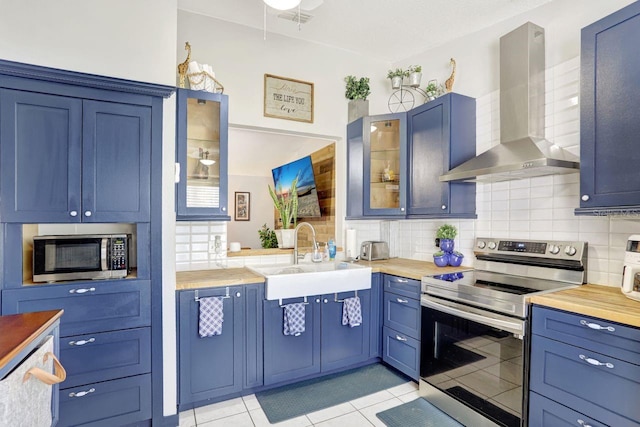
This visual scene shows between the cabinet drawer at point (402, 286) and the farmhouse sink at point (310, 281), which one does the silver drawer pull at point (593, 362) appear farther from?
the farmhouse sink at point (310, 281)

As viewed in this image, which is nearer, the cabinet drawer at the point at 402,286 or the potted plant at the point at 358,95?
the cabinet drawer at the point at 402,286

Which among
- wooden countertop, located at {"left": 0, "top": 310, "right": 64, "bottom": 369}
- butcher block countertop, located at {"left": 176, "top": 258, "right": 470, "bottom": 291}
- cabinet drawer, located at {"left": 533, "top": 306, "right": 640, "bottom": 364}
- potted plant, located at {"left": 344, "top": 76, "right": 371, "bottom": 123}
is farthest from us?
potted plant, located at {"left": 344, "top": 76, "right": 371, "bottom": 123}

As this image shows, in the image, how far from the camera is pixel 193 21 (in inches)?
105

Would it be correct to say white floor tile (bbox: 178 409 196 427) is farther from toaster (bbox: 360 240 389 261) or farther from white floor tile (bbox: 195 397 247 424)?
toaster (bbox: 360 240 389 261)

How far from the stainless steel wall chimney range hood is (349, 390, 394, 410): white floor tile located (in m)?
1.66

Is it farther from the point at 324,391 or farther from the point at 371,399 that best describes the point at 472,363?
the point at 324,391

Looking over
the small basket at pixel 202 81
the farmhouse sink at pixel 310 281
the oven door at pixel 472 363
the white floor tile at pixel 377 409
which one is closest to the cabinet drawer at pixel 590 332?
the oven door at pixel 472 363

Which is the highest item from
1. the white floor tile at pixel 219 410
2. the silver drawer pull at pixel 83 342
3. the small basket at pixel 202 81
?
the small basket at pixel 202 81

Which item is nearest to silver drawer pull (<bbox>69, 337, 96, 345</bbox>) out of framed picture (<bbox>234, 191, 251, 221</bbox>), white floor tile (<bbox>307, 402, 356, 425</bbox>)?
white floor tile (<bbox>307, 402, 356, 425</bbox>)

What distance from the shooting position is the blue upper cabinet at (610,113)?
1.64 meters

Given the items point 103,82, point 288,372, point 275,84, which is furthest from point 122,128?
point 288,372

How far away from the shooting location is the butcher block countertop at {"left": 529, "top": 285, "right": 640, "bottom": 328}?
1441 millimetres

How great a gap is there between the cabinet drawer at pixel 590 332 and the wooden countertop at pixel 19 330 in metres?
2.18

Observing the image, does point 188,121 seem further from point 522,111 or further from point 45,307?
point 522,111
